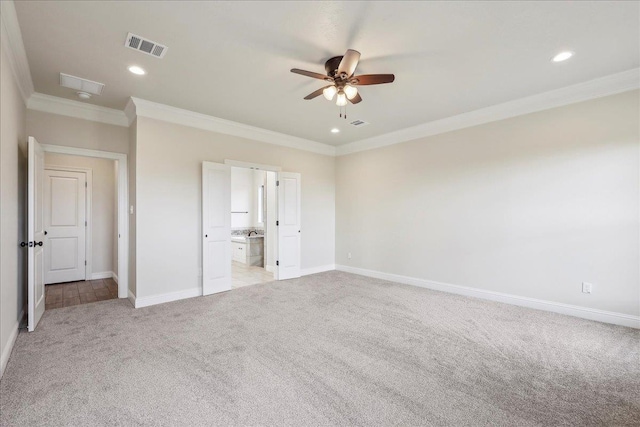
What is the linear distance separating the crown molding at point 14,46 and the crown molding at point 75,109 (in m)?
0.31

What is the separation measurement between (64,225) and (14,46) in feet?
12.5

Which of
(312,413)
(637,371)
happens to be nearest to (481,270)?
(637,371)

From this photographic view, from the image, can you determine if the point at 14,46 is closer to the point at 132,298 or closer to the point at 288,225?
the point at 132,298

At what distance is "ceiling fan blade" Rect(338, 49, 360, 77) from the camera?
2.42 metres

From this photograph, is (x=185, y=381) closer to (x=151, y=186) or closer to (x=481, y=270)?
(x=151, y=186)

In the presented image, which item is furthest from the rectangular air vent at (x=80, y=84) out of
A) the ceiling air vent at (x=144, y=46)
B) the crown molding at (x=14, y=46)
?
the ceiling air vent at (x=144, y=46)

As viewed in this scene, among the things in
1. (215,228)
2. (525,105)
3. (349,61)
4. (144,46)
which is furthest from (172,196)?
(525,105)

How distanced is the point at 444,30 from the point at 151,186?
4024mm

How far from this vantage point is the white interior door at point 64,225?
16.8ft

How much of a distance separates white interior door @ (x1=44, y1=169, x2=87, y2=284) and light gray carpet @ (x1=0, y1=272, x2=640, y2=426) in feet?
6.65

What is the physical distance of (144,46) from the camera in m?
2.65

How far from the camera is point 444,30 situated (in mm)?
2432

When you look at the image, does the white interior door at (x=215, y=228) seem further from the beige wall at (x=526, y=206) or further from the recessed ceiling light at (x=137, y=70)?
the beige wall at (x=526, y=206)

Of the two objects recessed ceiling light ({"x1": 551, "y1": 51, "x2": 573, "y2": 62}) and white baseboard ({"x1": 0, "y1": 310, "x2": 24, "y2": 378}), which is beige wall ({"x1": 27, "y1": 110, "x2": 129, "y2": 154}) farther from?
recessed ceiling light ({"x1": 551, "y1": 51, "x2": 573, "y2": 62})
